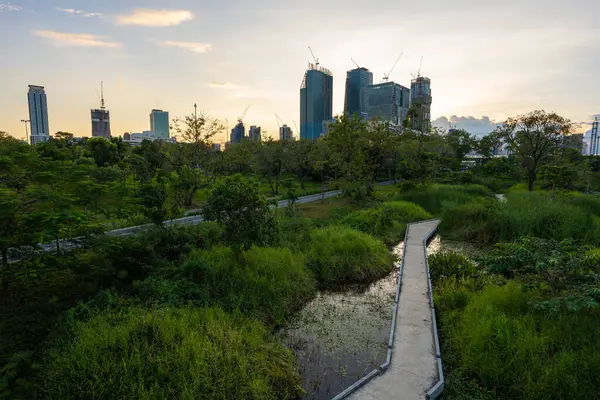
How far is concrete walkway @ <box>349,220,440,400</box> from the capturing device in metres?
5.10

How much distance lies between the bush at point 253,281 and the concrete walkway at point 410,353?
269cm

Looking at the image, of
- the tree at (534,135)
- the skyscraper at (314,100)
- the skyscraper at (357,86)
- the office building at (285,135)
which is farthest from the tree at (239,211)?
the skyscraper at (357,86)

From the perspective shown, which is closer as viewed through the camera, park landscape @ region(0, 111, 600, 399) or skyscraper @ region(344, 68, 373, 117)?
park landscape @ region(0, 111, 600, 399)

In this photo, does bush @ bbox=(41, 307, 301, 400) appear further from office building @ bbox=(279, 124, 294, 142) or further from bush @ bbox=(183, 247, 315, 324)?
office building @ bbox=(279, 124, 294, 142)

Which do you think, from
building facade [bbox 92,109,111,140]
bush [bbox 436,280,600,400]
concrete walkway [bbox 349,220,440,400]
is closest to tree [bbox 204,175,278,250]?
concrete walkway [bbox 349,220,440,400]

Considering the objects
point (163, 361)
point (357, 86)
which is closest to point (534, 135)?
point (163, 361)

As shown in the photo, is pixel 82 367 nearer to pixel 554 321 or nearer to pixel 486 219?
pixel 554 321

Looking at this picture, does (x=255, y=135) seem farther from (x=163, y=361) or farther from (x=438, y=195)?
(x=163, y=361)

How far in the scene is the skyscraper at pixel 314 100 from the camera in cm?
12400

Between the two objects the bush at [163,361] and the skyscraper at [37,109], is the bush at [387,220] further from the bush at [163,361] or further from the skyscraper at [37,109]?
the skyscraper at [37,109]

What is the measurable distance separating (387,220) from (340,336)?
932 centimetres

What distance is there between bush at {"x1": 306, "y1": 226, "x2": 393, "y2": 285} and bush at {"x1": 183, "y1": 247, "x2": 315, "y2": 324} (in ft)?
2.48

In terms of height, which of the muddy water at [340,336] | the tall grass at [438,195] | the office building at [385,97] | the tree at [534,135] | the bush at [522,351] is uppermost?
the office building at [385,97]

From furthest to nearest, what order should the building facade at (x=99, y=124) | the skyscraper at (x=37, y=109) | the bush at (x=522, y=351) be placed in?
the building facade at (x=99, y=124), the skyscraper at (x=37, y=109), the bush at (x=522, y=351)
